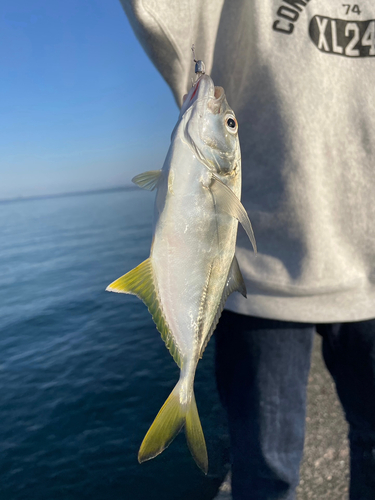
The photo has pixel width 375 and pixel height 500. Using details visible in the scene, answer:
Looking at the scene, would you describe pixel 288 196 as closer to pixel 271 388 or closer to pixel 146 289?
pixel 146 289

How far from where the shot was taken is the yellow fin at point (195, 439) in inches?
45.4

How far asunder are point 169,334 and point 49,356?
485 cm

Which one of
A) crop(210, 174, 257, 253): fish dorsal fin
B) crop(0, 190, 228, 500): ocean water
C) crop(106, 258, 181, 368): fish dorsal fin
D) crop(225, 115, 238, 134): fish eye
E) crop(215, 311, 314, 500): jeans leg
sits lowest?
crop(0, 190, 228, 500): ocean water

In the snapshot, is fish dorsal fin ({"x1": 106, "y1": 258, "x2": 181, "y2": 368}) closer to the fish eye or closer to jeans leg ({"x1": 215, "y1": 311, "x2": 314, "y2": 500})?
jeans leg ({"x1": 215, "y1": 311, "x2": 314, "y2": 500})

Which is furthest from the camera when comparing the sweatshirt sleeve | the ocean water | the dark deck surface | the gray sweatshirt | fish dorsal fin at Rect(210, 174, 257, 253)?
the ocean water

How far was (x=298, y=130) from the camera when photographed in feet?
4.31

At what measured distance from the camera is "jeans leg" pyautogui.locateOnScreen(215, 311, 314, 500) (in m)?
1.49

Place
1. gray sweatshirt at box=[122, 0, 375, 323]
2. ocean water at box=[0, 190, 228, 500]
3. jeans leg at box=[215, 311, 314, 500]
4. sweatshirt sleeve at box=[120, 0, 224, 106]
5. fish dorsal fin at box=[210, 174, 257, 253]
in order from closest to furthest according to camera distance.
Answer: fish dorsal fin at box=[210, 174, 257, 253] < sweatshirt sleeve at box=[120, 0, 224, 106] < gray sweatshirt at box=[122, 0, 375, 323] < jeans leg at box=[215, 311, 314, 500] < ocean water at box=[0, 190, 228, 500]

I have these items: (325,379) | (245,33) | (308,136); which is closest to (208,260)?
(308,136)

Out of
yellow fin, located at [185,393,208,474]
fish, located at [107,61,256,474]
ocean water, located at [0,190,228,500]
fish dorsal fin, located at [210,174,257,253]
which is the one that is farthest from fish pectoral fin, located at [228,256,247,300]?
ocean water, located at [0,190,228,500]

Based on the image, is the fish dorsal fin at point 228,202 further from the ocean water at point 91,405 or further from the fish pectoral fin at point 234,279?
the ocean water at point 91,405

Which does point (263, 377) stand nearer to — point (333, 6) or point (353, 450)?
point (353, 450)

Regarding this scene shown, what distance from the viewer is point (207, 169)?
113cm

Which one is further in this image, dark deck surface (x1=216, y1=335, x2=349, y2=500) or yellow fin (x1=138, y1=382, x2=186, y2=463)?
dark deck surface (x1=216, y1=335, x2=349, y2=500)
